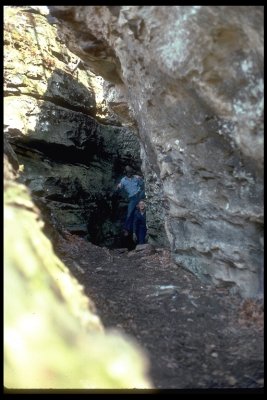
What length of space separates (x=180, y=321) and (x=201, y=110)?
136 inches

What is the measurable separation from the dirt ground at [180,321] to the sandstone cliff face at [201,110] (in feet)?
1.87

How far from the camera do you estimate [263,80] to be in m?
5.76

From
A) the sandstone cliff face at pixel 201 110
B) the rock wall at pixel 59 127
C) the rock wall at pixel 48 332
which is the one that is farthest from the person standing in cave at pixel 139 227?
the rock wall at pixel 48 332

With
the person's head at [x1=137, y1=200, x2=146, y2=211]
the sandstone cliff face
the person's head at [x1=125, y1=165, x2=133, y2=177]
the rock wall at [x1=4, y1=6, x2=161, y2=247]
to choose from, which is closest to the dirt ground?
the sandstone cliff face

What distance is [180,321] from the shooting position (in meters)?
6.55

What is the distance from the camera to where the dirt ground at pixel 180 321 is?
522 cm

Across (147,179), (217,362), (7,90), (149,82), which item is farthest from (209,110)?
(7,90)

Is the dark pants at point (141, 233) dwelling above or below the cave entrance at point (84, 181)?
below

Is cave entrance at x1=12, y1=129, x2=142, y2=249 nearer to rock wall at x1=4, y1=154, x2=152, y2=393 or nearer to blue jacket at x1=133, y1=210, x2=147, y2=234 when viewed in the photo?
blue jacket at x1=133, y1=210, x2=147, y2=234

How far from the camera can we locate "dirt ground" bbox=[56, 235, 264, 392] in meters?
5.22

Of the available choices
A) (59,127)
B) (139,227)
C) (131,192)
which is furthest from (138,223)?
(59,127)

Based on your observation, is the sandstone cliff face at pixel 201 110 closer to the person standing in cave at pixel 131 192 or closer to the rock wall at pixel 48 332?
the rock wall at pixel 48 332

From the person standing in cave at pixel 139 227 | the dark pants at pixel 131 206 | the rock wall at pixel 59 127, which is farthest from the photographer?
the person standing in cave at pixel 139 227

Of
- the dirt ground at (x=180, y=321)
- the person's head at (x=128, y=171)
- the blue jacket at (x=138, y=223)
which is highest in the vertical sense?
the person's head at (x=128, y=171)
